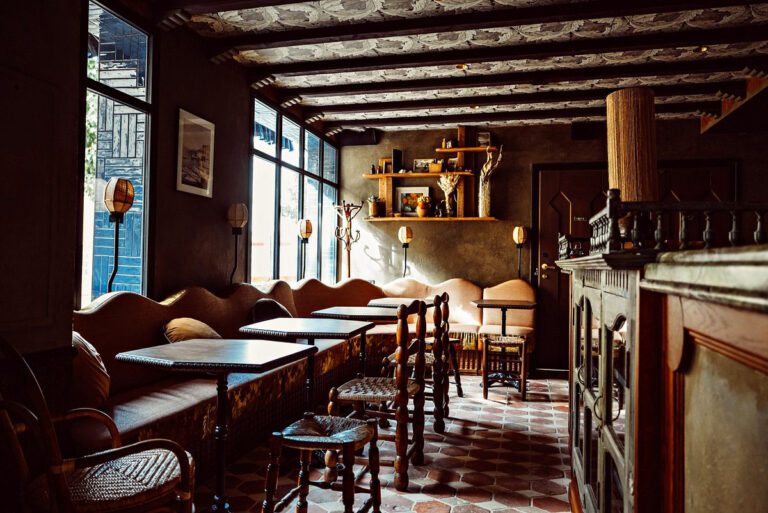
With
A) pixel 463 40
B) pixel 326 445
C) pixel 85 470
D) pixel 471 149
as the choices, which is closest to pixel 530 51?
pixel 463 40

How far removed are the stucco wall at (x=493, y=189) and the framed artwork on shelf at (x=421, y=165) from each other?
78mm

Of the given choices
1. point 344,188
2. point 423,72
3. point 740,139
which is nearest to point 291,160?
point 344,188

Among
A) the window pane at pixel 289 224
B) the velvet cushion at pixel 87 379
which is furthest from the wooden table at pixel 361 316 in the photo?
the window pane at pixel 289 224

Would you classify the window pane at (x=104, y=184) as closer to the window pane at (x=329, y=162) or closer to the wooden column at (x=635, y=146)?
the wooden column at (x=635, y=146)

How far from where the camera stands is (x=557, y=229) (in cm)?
680

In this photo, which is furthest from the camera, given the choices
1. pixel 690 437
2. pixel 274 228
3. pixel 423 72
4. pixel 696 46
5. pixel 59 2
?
pixel 274 228

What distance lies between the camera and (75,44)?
215 cm

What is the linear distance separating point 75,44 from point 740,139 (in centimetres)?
698

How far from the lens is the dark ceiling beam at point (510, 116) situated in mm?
6012

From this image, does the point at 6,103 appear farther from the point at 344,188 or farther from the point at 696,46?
the point at 344,188

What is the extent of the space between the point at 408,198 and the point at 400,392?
15.5ft

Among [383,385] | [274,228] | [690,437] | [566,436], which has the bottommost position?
[566,436]

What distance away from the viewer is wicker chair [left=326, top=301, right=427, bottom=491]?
9.30 feet

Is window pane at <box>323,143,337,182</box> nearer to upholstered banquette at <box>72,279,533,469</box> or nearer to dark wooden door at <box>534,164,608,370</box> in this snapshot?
upholstered banquette at <box>72,279,533,469</box>
